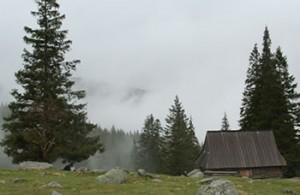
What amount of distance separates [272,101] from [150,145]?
128 feet

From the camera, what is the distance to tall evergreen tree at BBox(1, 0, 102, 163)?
127 ft

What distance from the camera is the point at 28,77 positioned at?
41.3 meters

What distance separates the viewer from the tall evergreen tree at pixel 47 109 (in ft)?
127

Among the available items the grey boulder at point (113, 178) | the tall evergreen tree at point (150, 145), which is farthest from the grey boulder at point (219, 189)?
the tall evergreen tree at point (150, 145)

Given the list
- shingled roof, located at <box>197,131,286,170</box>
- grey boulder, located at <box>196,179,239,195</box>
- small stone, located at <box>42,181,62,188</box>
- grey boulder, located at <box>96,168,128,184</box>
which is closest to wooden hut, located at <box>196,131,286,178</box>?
shingled roof, located at <box>197,131,286,170</box>

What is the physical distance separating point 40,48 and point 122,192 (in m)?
26.3

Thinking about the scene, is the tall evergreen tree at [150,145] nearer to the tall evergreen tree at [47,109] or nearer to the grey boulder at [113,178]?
the tall evergreen tree at [47,109]

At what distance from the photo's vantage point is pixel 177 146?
74.8 meters

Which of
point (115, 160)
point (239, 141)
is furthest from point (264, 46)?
point (115, 160)

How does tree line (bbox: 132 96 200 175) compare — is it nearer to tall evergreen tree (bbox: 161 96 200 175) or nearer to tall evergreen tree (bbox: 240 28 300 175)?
tall evergreen tree (bbox: 161 96 200 175)

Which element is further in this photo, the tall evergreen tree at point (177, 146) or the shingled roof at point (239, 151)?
the tall evergreen tree at point (177, 146)

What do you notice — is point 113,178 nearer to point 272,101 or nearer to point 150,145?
point 272,101

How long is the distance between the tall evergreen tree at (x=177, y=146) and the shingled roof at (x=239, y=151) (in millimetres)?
20890

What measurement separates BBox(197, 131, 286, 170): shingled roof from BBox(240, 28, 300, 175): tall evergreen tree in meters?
7.32
